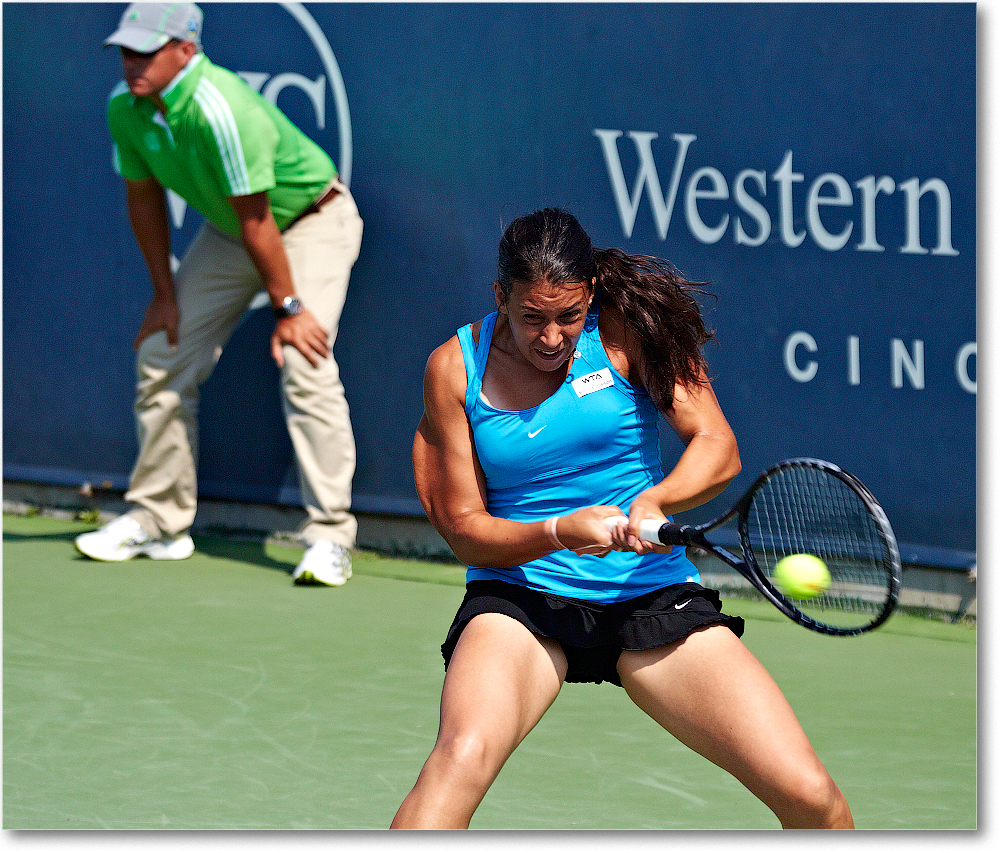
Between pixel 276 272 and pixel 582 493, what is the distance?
8.27 feet

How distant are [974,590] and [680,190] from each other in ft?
5.22

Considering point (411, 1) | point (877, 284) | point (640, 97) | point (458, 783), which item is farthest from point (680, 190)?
point (458, 783)

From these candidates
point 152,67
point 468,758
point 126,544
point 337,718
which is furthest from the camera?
point 126,544

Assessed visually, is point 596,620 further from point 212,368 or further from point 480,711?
point 212,368

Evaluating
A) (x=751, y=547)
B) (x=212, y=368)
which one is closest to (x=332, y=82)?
(x=212, y=368)

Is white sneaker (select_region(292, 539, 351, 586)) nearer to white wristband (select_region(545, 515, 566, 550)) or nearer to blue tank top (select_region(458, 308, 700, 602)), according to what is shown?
blue tank top (select_region(458, 308, 700, 602))

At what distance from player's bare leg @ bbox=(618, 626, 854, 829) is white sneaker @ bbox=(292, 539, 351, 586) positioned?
2.47 meters

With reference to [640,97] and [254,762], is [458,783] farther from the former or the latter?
[640,97]

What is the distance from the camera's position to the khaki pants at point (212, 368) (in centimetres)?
481

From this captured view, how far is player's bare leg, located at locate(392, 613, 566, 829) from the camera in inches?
80.3

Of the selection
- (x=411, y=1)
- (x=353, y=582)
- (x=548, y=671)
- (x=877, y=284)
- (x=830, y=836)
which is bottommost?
(x=353, y=582)

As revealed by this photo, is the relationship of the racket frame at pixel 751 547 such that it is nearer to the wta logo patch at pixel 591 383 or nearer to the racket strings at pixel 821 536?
the racket strings at pixel 821 536

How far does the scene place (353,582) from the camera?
15.8 ft

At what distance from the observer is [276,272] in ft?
15.3
